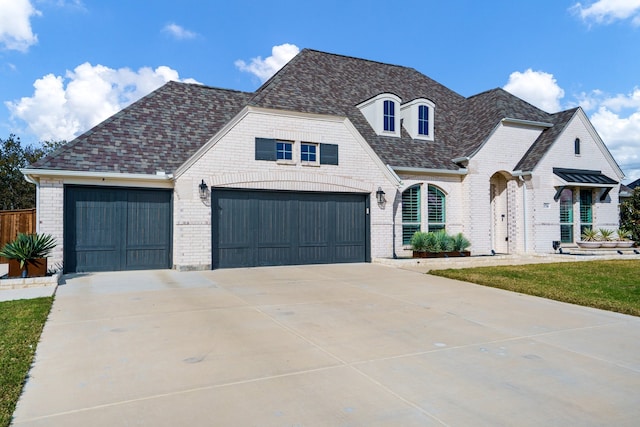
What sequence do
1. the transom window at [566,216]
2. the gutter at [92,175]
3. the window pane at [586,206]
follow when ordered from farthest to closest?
the window pane at [586,206] → the transom window at [566,216] → the gutter at [92,175]

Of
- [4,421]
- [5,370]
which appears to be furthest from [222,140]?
[4,421]

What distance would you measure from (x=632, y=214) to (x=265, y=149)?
59.5 ft

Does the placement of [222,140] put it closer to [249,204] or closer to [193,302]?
[249,204]

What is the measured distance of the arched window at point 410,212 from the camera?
17.3 m

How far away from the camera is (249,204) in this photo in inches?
554

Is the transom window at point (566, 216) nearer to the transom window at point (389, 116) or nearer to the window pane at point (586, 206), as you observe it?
the window pane at point (586, 206)

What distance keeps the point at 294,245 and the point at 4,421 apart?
11.2m

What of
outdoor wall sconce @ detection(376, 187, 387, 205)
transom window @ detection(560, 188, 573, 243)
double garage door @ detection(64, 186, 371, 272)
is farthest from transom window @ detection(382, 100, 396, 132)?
transom window @ detection(560, 188, 573, 243)

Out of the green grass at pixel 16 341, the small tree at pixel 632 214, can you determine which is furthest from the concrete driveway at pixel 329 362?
the small tree at pixel 632 214

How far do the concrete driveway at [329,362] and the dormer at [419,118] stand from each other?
11227 millimetres

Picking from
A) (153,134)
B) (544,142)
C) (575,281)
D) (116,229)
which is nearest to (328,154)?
(153,134)

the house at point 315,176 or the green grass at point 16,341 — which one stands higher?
the house at point 315,176

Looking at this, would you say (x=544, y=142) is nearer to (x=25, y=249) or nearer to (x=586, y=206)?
(x=586, y=206)

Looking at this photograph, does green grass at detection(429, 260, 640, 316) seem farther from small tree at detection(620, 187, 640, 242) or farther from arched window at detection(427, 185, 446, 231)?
small tree at detection(620, 187, 640, 242)
